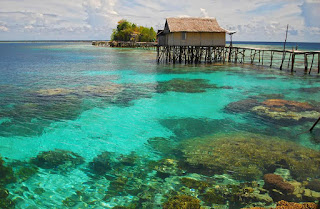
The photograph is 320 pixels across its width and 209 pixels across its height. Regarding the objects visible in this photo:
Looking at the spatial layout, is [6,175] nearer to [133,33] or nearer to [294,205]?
[294,205]

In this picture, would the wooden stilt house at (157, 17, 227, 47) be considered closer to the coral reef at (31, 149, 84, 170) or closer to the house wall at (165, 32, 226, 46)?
the house wall at (165, 32, 226, 46)

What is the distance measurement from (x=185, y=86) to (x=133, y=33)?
66639 mm

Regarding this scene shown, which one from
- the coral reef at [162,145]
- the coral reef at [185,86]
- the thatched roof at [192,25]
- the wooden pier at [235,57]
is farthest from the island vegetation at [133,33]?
the coral reef at [162,145]

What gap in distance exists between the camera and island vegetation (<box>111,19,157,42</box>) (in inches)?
3140

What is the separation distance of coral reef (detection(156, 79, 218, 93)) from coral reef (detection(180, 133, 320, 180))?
329 inches

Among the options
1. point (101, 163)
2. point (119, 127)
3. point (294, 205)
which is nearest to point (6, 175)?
point (101, 163)

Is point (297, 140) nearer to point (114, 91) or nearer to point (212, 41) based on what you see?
point (114, 91)

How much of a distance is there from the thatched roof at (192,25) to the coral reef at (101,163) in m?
24.4

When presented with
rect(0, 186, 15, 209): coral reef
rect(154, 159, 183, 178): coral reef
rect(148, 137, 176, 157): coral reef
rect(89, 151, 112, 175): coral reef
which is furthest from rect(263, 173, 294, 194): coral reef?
rect(0, 186, 15, 209): coral reef

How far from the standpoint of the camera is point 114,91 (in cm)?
1659

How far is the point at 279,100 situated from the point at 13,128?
512 inches

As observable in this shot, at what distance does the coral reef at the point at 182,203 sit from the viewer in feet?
17.4

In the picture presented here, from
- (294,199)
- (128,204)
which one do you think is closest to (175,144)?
(128,204)

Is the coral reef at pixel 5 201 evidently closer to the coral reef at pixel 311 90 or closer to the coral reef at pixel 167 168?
the coral reef at pixel 167 168
